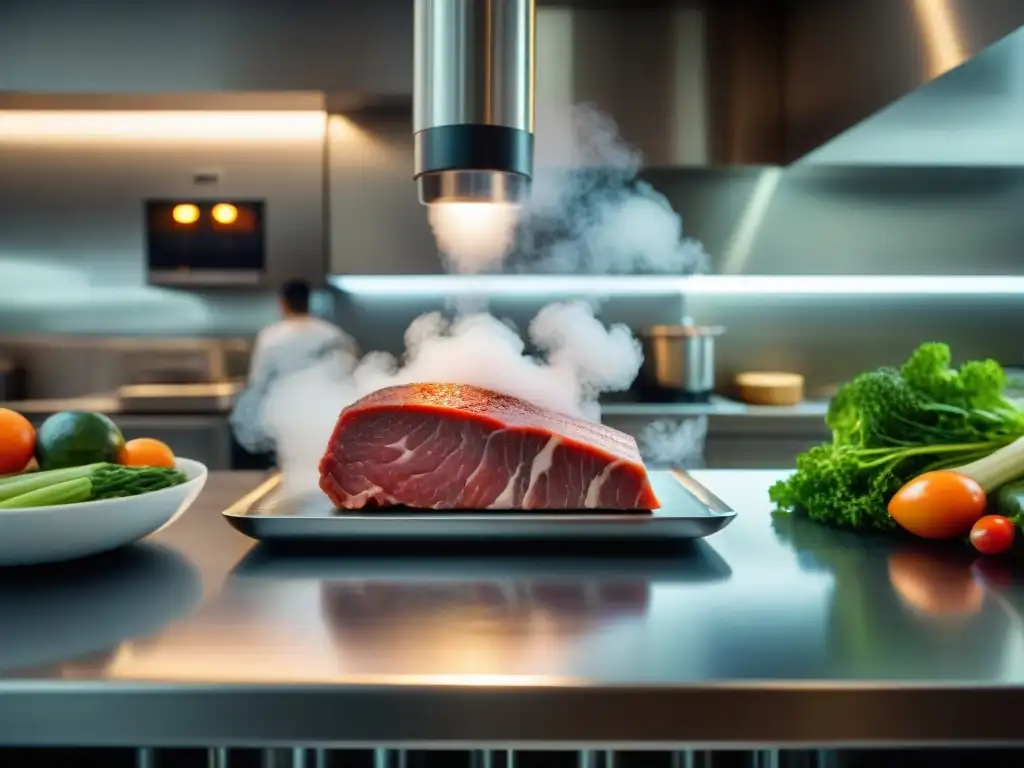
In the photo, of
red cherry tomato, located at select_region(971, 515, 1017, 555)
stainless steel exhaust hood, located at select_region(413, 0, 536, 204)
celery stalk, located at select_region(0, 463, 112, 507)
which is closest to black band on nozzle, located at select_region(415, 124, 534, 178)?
stainless steel exhaust hood, located at select_region(413, 0, 536, 204)

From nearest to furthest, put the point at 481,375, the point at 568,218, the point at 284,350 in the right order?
the point at 481,375 < the point at 284,350 < the point at 568,218

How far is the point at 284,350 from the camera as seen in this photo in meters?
3.50

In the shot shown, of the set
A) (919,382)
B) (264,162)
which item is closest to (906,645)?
(919,382)

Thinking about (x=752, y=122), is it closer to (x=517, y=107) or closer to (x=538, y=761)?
(x=517, y=107)

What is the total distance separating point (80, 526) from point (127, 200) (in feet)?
10.1

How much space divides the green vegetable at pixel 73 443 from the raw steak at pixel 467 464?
0.28 m

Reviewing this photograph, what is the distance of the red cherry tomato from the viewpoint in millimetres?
1071

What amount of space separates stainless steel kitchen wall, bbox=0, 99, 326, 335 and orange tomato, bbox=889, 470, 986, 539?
2.78m

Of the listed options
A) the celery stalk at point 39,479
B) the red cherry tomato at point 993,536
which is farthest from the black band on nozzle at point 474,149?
the red cherry tomato at point 993,536

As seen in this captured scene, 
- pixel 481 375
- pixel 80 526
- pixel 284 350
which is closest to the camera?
pixel 80 526

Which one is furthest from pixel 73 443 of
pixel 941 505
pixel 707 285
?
pixel 707 285

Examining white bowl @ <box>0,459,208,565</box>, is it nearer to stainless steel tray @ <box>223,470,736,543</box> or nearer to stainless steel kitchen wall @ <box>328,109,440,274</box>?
stainless steel tray @ <box>223,470,736,543</box>

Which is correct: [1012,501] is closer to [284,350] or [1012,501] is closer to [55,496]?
[55,496]

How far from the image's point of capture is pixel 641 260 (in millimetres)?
3586
